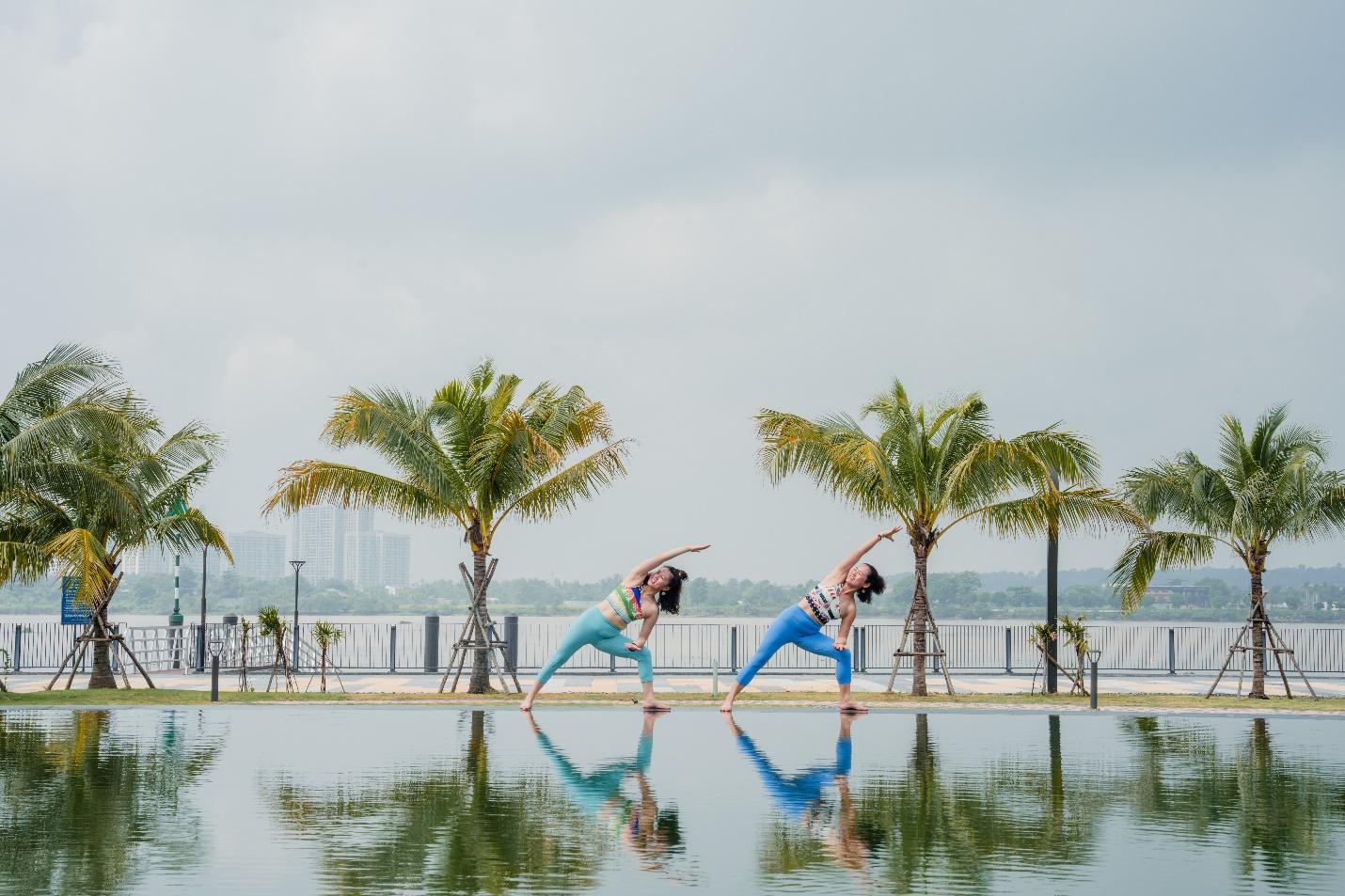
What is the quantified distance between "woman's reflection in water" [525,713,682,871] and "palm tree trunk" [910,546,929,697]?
9605mm

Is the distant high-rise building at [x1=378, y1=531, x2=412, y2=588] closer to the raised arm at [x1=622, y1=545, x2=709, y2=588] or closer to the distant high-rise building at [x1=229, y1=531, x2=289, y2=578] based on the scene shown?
the distant high-rise building at [x1=229, y1=531, x2=289, y2=578]

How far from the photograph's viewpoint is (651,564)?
49.9 ft

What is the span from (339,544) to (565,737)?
85.9 m

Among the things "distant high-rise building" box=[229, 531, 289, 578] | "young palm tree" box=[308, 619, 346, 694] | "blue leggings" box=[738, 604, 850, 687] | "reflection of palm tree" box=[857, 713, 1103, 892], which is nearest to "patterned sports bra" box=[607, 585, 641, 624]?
"blue leggings" box=[738, 604, 850, 687]

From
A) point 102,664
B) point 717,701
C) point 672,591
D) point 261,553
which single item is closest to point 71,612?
point 102,664

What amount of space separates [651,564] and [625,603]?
1.75 ft

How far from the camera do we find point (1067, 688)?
25.1m

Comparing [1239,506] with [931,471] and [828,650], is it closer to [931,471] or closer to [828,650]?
[931,471]

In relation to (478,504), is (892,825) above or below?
below

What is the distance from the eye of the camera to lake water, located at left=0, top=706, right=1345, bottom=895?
6.92m

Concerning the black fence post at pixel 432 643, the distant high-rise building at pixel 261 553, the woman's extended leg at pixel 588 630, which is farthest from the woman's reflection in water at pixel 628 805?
the distant high-rise building at pixel 261 553

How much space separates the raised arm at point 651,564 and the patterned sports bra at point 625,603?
0.30ft

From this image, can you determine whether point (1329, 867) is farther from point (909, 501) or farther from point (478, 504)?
point (478, 504)

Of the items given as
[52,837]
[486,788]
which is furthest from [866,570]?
[52,837]
